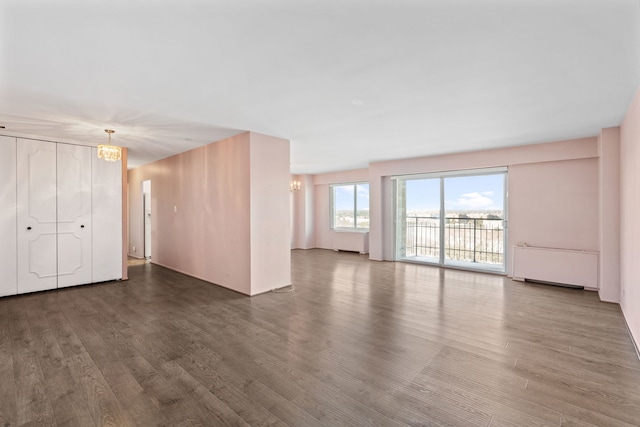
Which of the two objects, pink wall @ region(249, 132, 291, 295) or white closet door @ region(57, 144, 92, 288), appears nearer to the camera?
pink wall @ region(249, 132, 291, 295)

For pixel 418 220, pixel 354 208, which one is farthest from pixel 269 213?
pixel 354 208

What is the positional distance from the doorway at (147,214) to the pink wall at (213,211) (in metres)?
1.02

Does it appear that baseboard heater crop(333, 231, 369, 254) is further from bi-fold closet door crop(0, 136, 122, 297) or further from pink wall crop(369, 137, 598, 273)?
bi-fold closet door crop(0, 136, 122, 297)

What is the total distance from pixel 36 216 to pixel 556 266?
28.3ft

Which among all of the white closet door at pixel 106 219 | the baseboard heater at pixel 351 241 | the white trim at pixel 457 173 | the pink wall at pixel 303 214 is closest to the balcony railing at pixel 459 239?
the white trim at pixel 457 173

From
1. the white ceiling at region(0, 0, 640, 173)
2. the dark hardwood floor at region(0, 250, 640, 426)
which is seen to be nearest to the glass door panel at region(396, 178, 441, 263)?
the dark hardwood floor at region(0, 250, 640, 426)

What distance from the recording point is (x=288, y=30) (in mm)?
1845

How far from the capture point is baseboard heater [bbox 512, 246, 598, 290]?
4686 millimetres

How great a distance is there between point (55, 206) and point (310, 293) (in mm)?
4405

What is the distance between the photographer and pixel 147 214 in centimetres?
764

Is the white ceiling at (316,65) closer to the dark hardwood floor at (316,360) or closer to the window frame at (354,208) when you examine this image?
the dark hardwood floor at (316,360)

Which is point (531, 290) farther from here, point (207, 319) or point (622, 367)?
point (207, 319)

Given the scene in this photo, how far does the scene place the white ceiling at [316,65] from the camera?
1.69 meters

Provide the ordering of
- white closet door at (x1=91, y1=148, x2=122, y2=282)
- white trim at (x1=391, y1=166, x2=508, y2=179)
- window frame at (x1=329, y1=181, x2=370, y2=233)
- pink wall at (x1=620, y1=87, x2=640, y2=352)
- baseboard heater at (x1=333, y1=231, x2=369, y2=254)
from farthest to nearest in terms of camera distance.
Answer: window frame at (x1=329, y1=181, x2=370, y2=233) < baseboard heater at (x1=333, y1=231, x2=369, y2=254) < white trim at (x1=391, y1=166, x2=508, y2=179) < white closet door at (x1=91, y1=148, x2=122, y2=282) < pink wall at (x1=620, y1=87, x2=640, y2=352)
